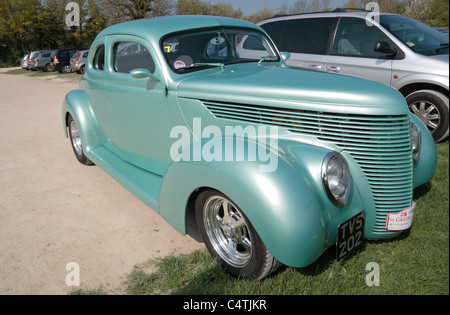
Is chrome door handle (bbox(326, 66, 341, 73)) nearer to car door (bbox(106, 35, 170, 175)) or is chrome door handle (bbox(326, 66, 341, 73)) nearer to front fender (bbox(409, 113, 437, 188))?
front fender (bbox(409, 113, 437, 188))

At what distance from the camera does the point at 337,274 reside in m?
2.49

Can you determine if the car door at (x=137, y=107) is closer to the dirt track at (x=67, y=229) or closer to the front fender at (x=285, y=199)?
the dirt track at (x=67, y=229)

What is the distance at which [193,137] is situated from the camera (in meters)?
2.99

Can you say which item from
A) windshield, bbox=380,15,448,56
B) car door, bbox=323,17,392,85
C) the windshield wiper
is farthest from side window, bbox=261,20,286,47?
the windshield wiper

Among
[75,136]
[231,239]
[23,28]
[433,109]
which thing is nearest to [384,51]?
[433,109]

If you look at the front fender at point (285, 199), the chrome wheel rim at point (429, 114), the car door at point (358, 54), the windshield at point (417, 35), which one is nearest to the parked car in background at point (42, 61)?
the car door at point (358, 54)

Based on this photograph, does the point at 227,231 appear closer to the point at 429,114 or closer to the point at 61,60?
the point at 429,114

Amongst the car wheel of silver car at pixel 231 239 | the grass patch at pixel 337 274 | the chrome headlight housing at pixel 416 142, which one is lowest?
the grass patch at pixel 337 274

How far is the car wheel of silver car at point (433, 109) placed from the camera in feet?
16.0

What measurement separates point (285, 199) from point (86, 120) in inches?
126

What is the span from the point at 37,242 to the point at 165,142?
4.84ft

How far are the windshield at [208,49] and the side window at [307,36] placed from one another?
2618 millimetres
